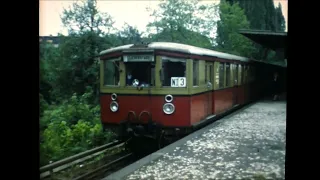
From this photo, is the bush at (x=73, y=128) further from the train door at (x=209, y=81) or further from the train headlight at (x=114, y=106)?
the train door at (x=209, y=81)

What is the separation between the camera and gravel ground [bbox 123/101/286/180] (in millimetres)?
4184

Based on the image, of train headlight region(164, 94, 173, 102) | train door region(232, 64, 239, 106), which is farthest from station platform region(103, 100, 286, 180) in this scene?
train door region(232, 64, 239, 106)

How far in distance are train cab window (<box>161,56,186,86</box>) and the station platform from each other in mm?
1108

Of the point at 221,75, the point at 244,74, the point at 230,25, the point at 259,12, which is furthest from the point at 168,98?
the point at 244,74

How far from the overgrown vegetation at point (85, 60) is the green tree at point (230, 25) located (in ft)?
0.07

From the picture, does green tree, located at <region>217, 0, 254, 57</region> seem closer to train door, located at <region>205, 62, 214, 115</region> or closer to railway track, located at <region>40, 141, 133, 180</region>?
train door, located at <region>205, 62, 214, 115</region>

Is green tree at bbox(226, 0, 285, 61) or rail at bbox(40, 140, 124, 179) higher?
green tree at bbox(226, 0, 285, 61)

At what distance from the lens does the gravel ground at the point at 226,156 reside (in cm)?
418

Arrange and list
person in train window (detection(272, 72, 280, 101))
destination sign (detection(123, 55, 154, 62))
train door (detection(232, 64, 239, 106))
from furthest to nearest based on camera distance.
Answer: person in train window (detection(272, 72, 280, 101)), train door (detection(232, 64, 239, 106)), destination sign (detection(123, 55, 154, 62))

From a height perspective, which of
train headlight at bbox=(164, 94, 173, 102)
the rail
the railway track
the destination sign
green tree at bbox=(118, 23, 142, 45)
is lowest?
the railway track

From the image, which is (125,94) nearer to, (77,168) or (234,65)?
(77,168)

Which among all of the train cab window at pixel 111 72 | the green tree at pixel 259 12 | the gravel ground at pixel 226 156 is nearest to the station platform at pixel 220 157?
the gravel ground at pixel 226 156

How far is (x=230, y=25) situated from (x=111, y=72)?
3.16 meters

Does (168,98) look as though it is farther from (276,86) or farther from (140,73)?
(276,86)
